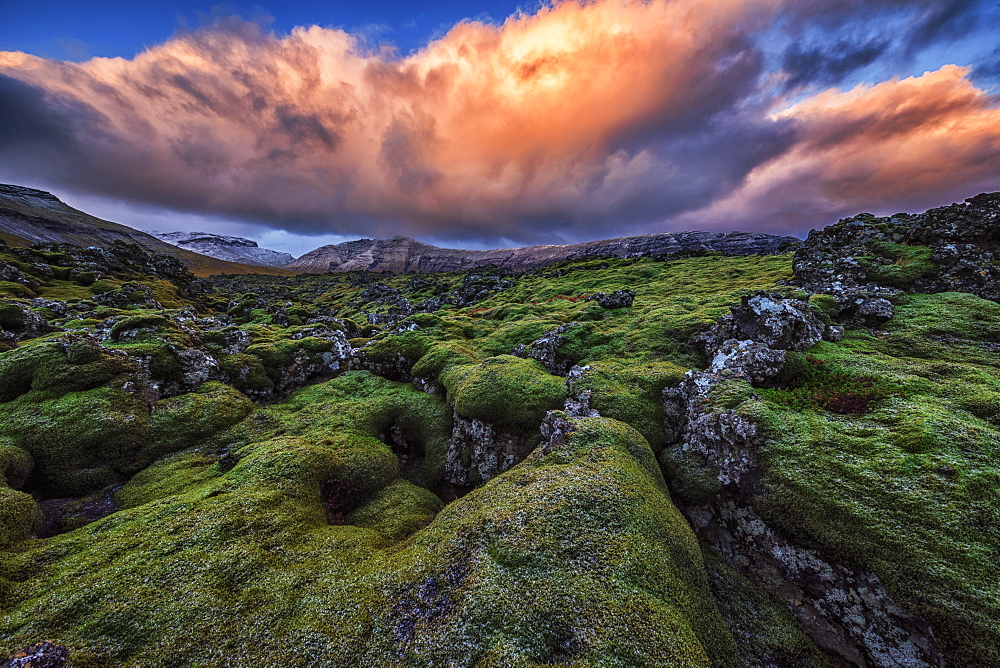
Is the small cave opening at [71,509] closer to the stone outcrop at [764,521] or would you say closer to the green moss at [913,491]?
the stone outcrop at [764,521]

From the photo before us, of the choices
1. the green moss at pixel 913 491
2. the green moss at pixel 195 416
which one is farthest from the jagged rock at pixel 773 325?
the green moss at pixel 195 416

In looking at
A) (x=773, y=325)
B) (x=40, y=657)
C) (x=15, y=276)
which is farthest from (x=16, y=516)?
(x=15, y=276)

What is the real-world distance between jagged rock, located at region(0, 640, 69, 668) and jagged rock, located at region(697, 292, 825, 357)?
24245mm

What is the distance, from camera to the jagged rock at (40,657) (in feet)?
19.0

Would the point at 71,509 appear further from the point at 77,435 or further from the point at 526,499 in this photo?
the point at 526,499

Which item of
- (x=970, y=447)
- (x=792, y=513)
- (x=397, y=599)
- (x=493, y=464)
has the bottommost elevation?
(x=493, y=464)

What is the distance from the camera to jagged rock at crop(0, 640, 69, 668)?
5781 millimetres

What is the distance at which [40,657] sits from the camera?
236 inches

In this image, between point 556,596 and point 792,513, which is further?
point 792,513

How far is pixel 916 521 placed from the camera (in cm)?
820

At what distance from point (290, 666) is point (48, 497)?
13.5m

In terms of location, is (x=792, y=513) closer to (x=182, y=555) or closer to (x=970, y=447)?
(x=970, y=447)

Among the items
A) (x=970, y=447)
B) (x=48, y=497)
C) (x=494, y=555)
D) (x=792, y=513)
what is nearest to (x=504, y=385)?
(x=494, y=555)

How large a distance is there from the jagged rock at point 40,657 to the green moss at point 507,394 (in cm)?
Result: 1285
